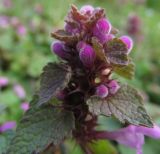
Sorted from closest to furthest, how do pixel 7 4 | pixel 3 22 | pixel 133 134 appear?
pixel 133 134, pixel 3 22, pixel 7 4

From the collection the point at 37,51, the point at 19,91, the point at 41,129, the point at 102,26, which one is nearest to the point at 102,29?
the point at 102,26

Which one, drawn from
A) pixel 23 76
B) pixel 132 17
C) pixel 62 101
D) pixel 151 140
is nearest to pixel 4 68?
pixel 23 76

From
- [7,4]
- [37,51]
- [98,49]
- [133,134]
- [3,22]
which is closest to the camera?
[98,49]

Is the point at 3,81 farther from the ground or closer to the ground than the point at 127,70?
farther from the ground

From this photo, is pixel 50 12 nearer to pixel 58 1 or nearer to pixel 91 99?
pixel 58 1

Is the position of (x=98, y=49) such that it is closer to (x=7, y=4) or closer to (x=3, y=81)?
(x=3, y=81)

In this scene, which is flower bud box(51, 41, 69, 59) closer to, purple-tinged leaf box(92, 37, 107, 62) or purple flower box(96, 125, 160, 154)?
purple-tinged leaf box(92, 37, 107, 62)

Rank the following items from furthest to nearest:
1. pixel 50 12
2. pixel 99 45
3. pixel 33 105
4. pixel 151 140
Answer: pixel 50 12, pixel 151 140, pixel 33 105, pixel 99 45
